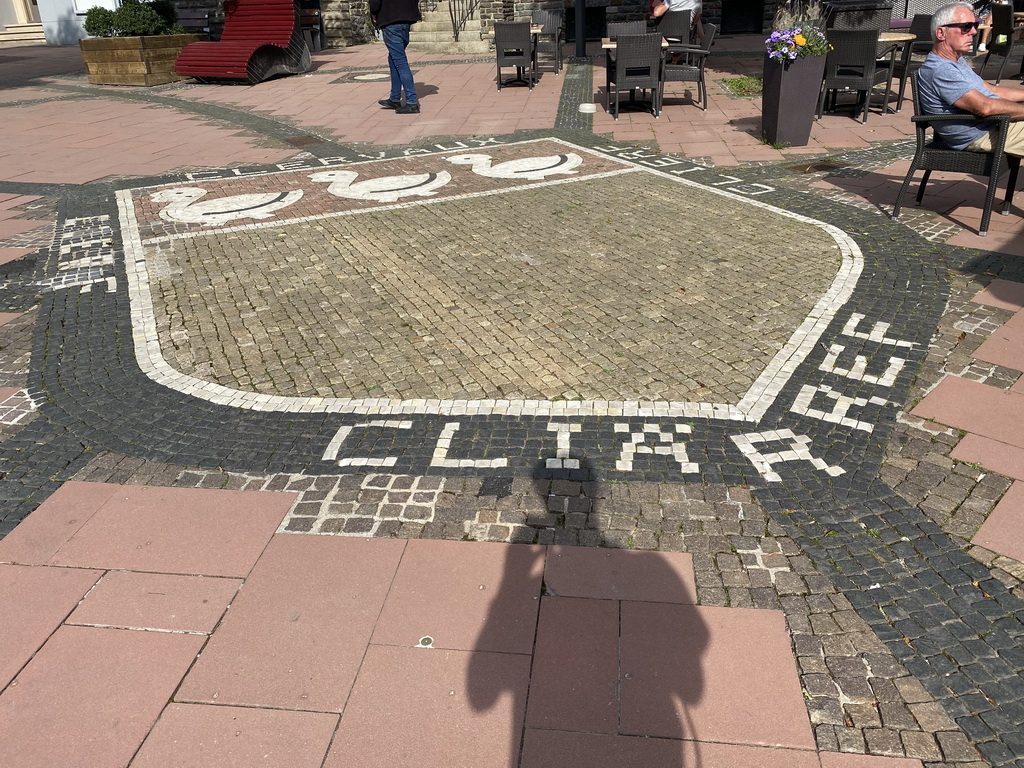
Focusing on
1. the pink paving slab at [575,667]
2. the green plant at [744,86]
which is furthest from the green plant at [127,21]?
the pink paving slab at [575,667]

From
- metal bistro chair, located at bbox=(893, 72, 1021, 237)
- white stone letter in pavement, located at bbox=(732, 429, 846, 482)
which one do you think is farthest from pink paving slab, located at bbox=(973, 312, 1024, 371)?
metal bistro chair, located at bbox=(893, 72, 1021, 237)

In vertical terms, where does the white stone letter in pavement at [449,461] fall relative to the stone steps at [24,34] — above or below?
below

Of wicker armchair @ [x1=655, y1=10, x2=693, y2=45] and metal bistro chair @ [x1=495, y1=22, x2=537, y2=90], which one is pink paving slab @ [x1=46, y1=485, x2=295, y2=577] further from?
metal bistro chair @ [x1=495, y1=22, x2=537, y2=90]

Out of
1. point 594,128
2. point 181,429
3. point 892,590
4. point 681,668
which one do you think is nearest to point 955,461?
point 892,590

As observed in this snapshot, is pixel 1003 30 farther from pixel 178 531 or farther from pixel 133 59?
pixel 133 59

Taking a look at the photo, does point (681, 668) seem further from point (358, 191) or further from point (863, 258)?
point (358, 191)

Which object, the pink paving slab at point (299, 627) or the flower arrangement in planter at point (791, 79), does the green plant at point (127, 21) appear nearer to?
the flower arrangement in planter at point (791, 79)

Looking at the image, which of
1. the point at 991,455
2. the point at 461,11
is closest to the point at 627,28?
the point at 461,11

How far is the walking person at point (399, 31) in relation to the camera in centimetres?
1027

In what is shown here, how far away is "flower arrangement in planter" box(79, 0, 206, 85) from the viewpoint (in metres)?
15.4

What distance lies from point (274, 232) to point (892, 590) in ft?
18.9

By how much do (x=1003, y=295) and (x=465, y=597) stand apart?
4.16m

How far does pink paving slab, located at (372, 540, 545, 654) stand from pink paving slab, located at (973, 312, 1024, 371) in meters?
2.91

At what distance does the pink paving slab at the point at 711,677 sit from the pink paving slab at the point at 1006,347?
245cm
